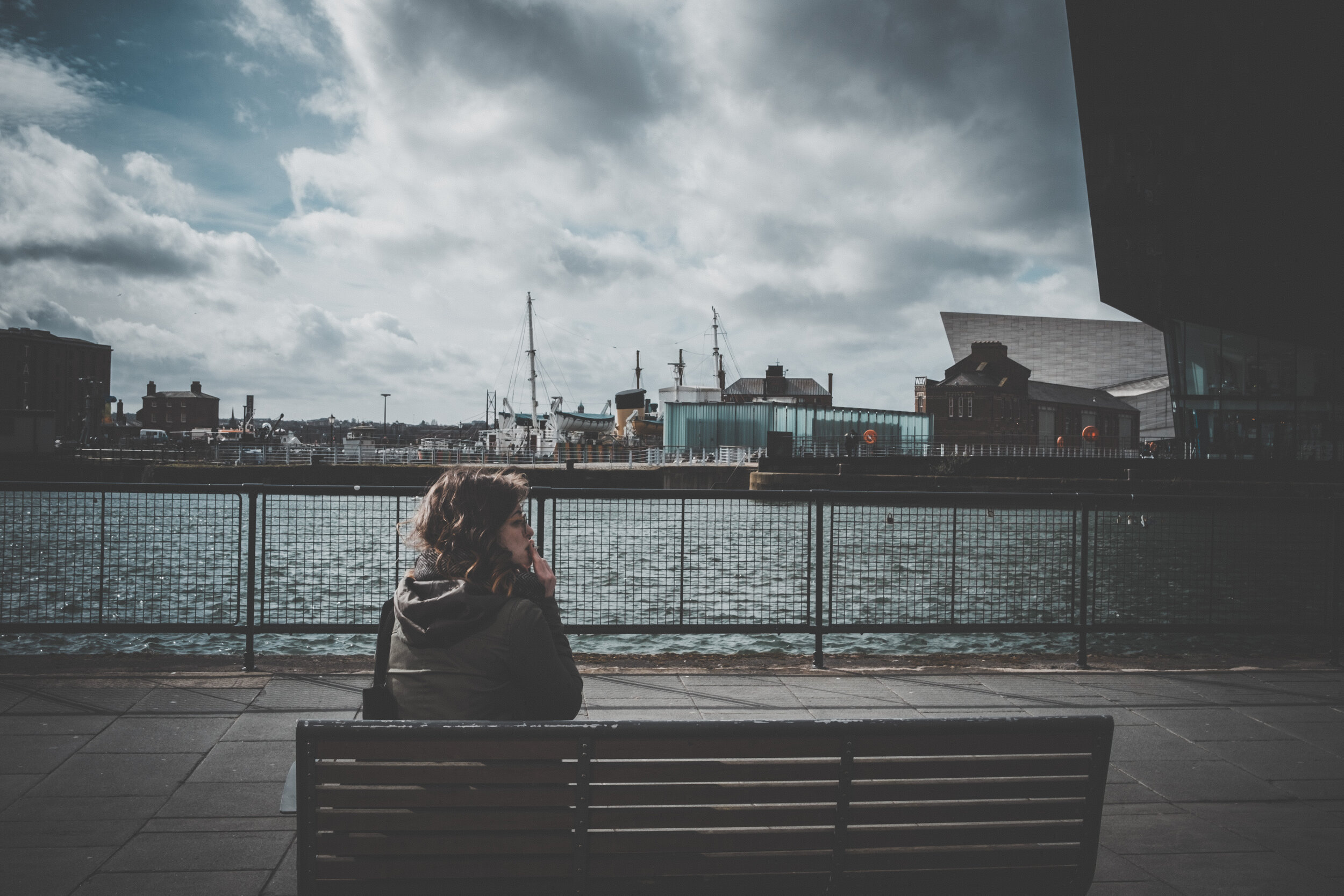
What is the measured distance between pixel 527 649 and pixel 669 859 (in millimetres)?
672

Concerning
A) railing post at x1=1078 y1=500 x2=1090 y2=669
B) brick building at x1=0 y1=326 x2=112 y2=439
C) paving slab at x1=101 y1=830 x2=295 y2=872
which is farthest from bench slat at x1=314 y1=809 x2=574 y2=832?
brick building at x1=0 y1=326 x2=112 y2=439

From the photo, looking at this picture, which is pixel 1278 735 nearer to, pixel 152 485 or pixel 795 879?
pixel 795 879

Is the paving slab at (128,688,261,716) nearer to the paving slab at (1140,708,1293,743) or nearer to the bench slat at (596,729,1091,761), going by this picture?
the bench slat at (596,729,1091,761)

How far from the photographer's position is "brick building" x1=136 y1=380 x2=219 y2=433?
15050 cm

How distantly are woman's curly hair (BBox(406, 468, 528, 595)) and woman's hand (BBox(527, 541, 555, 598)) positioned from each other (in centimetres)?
6

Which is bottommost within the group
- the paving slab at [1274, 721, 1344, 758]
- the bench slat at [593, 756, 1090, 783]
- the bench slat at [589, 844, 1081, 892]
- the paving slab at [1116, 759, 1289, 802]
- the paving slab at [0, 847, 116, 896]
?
the paving slab at [1116, 759, 1289, 802]

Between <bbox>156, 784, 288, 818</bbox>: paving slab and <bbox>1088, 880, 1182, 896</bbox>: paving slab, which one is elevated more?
<bbox>156, 784, 288, 818</bbox>: paving slab

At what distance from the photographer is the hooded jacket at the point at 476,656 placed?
A: 2496 mm

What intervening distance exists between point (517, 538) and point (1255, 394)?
140 feet

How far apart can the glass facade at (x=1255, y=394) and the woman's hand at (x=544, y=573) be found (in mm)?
41304

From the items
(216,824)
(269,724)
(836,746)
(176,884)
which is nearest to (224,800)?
(216,824)

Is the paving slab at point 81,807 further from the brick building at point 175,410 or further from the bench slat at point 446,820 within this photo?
the brick building at point 175,410

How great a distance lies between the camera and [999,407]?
81.2m

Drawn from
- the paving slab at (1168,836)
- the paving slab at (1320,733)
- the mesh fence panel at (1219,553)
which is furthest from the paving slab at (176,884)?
the mesh fence panel at (1219,553)
